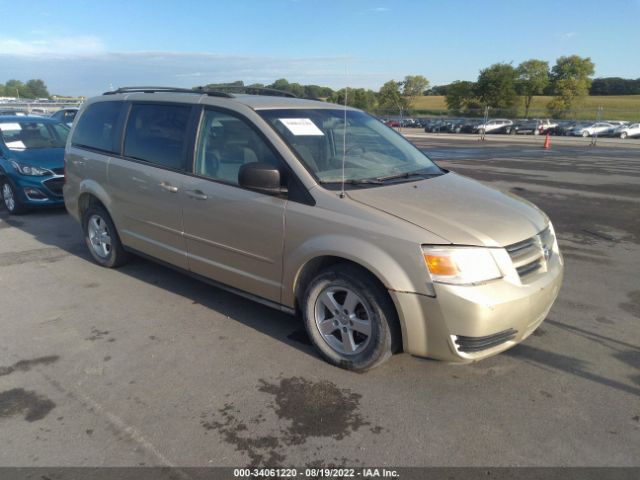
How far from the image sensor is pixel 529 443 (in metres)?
2.65

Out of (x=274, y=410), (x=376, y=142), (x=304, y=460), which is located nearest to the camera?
(x=304, y=460)

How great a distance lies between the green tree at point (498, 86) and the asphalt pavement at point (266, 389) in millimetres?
67760

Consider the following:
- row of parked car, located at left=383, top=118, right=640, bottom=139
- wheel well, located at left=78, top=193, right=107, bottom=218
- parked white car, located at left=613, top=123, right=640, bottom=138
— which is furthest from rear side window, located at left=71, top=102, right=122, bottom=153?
parked white car, located at left=613, top=123, right=640, bottom=138

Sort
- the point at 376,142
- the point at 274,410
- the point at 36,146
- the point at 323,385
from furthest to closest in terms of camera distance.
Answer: the point at 36,146, the point at 376,142, the point at 323,385, the point at 274,410

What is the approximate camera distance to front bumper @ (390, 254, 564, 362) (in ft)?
9.37

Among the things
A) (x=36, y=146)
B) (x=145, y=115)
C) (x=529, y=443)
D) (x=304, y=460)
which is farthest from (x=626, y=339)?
(x=36, y=146)

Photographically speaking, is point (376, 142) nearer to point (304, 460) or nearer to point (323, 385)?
point (323, 385)

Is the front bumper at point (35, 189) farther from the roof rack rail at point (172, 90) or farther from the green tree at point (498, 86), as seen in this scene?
the green tree at point (498, 86)

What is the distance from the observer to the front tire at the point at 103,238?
17.1 ft

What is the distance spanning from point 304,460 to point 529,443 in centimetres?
124

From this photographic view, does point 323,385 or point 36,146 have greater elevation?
point 36,146

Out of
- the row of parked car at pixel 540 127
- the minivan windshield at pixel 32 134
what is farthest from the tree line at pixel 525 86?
the minivan windshield at pixel 32 134

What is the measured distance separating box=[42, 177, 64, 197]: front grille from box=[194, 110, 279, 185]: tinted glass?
4.97 metres

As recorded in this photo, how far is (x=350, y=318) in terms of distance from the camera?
130 inches
